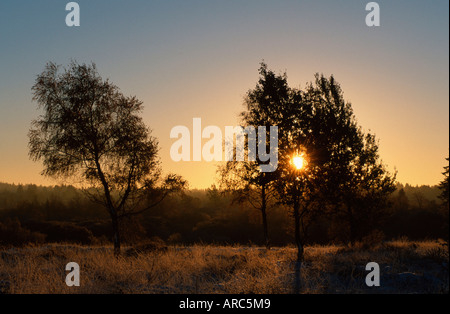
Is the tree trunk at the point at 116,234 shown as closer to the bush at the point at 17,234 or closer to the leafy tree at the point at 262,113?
the leafy tree at the point at 262,113

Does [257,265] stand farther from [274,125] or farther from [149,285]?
[274,125]

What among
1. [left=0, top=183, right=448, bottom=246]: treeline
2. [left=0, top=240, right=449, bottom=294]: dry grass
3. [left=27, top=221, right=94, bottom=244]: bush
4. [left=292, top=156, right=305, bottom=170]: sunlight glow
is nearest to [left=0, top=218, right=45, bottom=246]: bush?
[left=0, top=183, right=448, bottom=246]: treeline

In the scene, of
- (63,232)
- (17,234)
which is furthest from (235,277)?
(63,232)

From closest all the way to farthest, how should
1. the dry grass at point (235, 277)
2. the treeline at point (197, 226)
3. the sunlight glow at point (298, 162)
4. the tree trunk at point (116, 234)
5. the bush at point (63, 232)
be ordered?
the dry grass at point (235, 277)
the sunlight glow at point (298, 162)
the tree trunk at point (116, 234)
the treeline at point (197, 226)
the bush at point (63, 232)

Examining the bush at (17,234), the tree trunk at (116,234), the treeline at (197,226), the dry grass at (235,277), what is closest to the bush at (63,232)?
the treeline at (197,226)

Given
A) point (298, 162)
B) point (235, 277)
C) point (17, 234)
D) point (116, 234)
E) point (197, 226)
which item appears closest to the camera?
point (235, 277)

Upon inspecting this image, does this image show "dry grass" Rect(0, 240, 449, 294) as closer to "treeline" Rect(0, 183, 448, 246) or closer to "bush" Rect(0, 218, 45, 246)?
"treeline" Rect(0, 183, 448, 246)

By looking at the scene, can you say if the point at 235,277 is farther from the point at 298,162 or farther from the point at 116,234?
the point at 116,234

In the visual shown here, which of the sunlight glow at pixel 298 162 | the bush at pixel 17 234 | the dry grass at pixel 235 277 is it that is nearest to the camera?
the dry grass at pixel 235 277

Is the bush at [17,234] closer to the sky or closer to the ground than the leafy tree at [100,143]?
closer to the ground

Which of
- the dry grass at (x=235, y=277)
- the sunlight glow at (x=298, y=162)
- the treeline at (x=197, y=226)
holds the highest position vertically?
the sunlight glow at (x=298, y=162)

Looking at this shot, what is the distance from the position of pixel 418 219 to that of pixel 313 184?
58733mm

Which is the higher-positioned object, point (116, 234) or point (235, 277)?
point (116, 234)

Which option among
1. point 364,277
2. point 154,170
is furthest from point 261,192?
point 364,277
